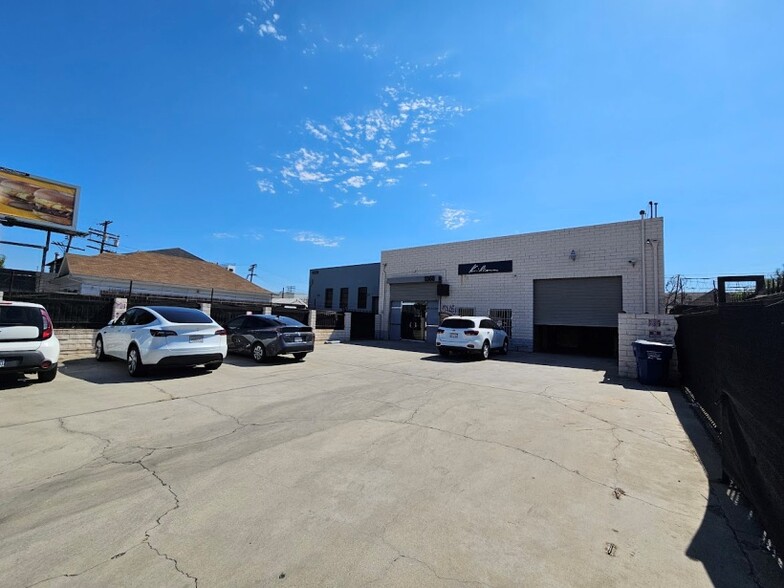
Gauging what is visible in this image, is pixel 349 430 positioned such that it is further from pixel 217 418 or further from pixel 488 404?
pixel 488 404

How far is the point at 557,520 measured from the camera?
304 cm

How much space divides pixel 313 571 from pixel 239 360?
34.2 feet

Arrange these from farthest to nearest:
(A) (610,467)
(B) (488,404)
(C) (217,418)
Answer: (B) (488,404), (C) (217,418), (A) (610,467)

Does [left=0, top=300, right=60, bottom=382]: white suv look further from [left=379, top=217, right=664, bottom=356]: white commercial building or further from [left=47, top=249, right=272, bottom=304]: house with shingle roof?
[left=379, top=217, right=664, bottom=356]: white commercial building

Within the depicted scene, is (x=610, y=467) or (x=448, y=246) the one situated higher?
(x=448, y=246)

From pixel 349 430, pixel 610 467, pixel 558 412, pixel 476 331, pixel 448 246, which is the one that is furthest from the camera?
pixel 448 246

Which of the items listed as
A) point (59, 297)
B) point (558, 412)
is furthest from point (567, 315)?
point (59, 297)

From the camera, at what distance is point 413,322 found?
24.2m

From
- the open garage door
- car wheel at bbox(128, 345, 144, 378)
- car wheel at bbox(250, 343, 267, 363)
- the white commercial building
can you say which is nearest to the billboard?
the white commercial building

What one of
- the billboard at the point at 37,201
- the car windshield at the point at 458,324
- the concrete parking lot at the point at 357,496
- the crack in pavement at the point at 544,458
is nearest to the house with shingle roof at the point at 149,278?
the billboard at the point at 37,201

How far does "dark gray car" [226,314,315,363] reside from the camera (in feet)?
37.4

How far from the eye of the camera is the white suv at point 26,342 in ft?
22.6

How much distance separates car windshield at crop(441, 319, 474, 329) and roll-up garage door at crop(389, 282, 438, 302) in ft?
25.9

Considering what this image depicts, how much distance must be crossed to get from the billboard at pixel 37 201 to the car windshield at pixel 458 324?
30104 mm
